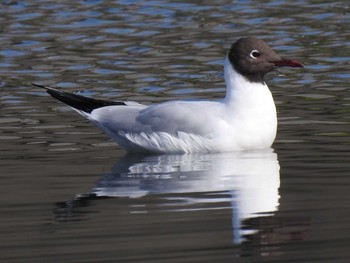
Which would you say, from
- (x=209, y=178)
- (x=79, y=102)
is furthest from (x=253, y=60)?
(x=209, y=178)

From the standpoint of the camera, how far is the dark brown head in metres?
12.2

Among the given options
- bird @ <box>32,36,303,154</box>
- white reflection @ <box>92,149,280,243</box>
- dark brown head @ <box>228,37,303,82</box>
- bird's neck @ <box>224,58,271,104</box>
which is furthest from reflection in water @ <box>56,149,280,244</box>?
dark brown head @ <box>228,37,303,82</box>

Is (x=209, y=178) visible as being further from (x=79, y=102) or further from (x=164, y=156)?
(x=79, y=102)

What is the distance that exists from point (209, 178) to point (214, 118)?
1523 millimetres

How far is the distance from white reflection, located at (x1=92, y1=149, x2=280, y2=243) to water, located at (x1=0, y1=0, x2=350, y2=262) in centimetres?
2

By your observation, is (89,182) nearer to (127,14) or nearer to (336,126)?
(336,126)

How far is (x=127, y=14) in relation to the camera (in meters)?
21.4

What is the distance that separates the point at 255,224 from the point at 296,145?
367cm

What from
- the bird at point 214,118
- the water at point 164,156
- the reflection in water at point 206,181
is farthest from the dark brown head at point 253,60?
the reflection in water at point 206,181

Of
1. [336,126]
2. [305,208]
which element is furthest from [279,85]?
[305,208]

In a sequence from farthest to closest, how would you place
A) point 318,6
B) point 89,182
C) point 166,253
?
1. point 318,6
2. point 89,182
3. point 166,253

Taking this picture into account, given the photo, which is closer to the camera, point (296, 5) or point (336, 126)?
point (336, 126)

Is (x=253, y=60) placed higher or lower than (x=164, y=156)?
higher

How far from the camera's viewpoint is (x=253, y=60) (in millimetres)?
12195
